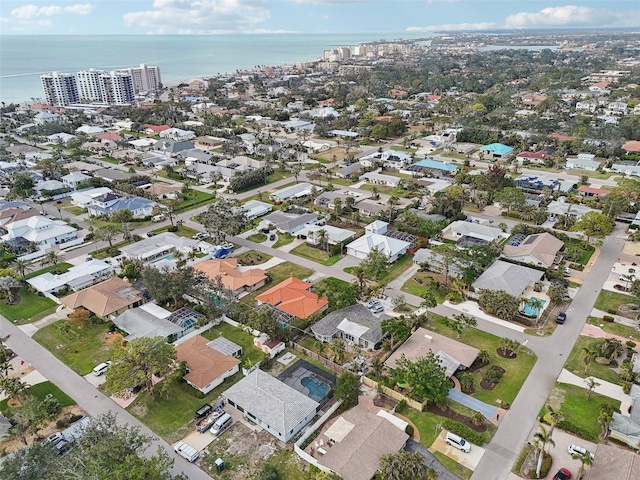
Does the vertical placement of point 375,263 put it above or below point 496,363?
above

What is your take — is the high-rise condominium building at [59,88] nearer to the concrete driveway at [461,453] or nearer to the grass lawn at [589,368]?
the concrete driveway at [461,453]

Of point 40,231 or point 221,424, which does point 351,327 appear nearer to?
point 221,424

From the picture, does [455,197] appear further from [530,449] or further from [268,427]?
Answer: [268,427]

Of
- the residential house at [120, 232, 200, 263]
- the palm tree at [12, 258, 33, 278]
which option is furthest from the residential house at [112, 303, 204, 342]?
the palm tree at [12, 258, 33, 278]

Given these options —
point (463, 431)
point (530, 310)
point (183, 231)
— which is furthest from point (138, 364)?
point (530, 310)

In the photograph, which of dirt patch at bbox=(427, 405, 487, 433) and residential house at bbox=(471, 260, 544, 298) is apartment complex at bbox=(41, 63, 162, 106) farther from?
dirt patch at bbox=(427, 405, 487, 433)

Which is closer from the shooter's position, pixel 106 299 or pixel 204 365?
pixel 204 365
